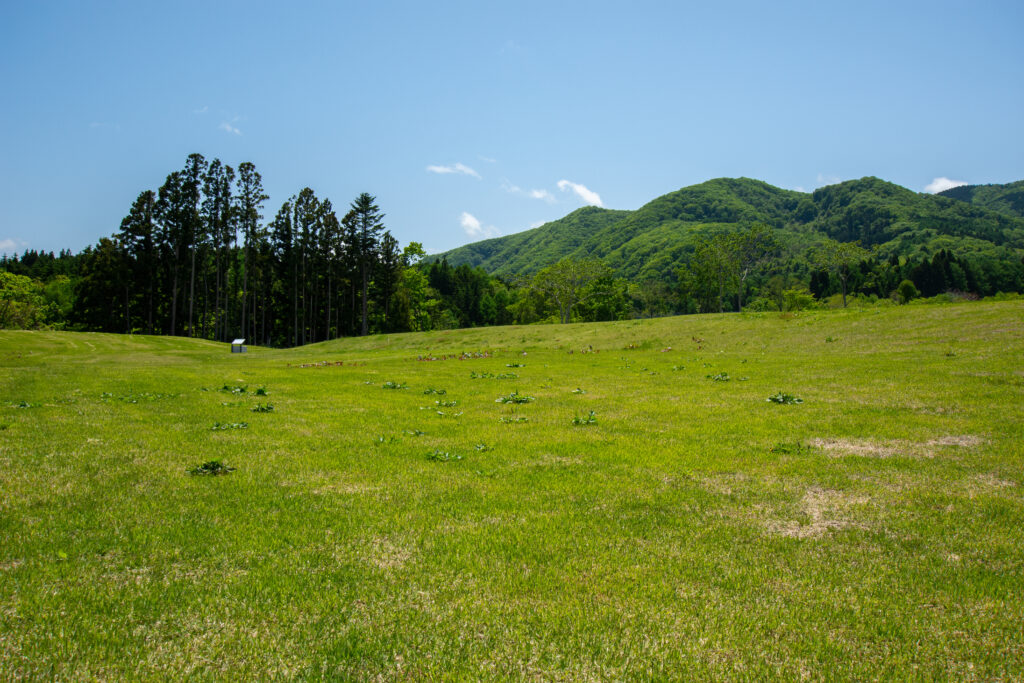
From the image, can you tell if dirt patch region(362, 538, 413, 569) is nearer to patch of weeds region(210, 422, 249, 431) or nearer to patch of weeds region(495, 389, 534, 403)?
patch of weeds region(210, 422, 249, 431)

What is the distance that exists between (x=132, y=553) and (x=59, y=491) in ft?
10.1

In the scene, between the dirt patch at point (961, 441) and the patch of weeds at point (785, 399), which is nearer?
the dirt patch at point (961, 441)

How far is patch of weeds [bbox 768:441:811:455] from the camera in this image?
1029cm

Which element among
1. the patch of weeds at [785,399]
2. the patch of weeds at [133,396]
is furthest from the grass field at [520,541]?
the patch of weeds at [133,396]

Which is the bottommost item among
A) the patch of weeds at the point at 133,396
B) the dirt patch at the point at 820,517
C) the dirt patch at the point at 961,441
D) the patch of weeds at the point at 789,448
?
the dirt patch at the point at 820,517

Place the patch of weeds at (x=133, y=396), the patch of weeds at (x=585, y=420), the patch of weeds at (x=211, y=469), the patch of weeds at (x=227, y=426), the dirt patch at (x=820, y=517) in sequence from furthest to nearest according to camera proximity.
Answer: the patch of weeds at (x=133, y=396)
the patch of weeds at (x=585, y=420)
the patch of weeds at (x=227, y=426)
the patch of weeds at (x=211, y=469)
the dirt patch at (x=820, y=517)

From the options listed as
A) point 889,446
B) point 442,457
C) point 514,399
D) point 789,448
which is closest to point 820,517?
point 789,448

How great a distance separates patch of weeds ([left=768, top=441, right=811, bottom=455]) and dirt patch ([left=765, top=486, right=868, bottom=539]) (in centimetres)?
219

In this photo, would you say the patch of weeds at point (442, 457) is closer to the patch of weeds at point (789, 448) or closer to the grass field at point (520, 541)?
the grass field at point (520, 541)

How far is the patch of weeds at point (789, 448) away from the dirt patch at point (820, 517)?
2189 mm

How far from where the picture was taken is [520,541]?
634cm

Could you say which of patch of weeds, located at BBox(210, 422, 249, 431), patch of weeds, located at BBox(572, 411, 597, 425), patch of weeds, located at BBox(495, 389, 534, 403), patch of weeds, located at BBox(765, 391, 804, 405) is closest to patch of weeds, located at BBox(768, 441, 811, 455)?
patch of weeds, located at BBox(572, 411, 597, 425)

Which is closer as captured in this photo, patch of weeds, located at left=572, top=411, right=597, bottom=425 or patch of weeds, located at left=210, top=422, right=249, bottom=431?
patch of weeds, located at left=210, top=422, right=249, bottom=431

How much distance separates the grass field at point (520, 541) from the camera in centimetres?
427
